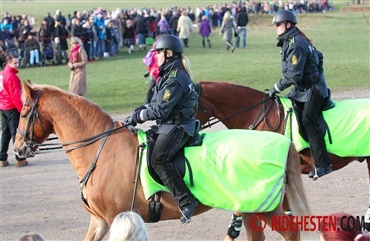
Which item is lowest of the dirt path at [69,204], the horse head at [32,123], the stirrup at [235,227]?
the dirt path at [69,204]

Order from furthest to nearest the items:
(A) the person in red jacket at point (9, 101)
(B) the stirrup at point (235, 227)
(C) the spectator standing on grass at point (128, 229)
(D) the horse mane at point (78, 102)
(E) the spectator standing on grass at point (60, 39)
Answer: (E) the spectator standing on grass at point (60, 39)
(A) the person in red jacket at point (9, 101)
(B) the stirrup at point (235, 227)
(D) the horse mane at point (78, 102)
(C) the spectator standing on grass at point (128, 229)

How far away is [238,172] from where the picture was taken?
6.74 metres

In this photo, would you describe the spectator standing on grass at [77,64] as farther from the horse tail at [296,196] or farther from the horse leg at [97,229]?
the horse tail at [296,196]

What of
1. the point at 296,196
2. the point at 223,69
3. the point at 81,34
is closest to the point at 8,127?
the point at 296,196

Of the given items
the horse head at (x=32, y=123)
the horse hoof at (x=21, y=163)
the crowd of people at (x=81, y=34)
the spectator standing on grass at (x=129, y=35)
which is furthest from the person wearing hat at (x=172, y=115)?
the spectator standing on grass at (x=129, y=35)

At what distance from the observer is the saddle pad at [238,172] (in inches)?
263

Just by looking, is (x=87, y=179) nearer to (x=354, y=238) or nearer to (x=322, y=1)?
(x=354, y=238)

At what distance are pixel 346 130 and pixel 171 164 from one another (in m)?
3.03

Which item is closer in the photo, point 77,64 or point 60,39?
point 77,64

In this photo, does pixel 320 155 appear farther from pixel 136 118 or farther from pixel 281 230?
pixel 136 118

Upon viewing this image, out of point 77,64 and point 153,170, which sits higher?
point 153,170

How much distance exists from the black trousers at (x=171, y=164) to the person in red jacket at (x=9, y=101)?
6.28 meters

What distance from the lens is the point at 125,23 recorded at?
3591 cm

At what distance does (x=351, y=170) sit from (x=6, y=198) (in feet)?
20.4
